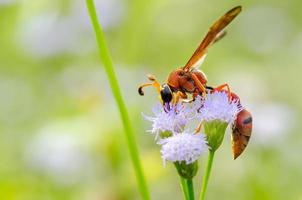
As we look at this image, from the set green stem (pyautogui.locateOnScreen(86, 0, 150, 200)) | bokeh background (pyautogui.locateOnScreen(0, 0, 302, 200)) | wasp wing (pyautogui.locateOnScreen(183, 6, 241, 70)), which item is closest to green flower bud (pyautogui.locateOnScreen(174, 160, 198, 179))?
green stem (pyautogui.locateOnScreen(86, 0, 150, 200))

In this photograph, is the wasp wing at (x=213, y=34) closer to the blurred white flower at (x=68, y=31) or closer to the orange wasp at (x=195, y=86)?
the orange wasp at (x=195, y=86)

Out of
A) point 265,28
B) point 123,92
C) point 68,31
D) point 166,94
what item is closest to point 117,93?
point 166,94

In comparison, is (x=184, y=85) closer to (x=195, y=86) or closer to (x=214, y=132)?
(x=195, y=86)

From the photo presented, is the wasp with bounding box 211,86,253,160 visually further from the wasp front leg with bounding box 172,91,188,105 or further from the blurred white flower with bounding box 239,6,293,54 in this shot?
the blurred white flower with bounding box 239,6,293,54

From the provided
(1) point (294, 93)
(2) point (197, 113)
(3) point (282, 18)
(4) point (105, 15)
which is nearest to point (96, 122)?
(2) point (197, 113)

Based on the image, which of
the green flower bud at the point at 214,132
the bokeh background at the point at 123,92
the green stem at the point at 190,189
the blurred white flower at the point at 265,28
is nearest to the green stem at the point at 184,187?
the green stem at the point at 190,189
